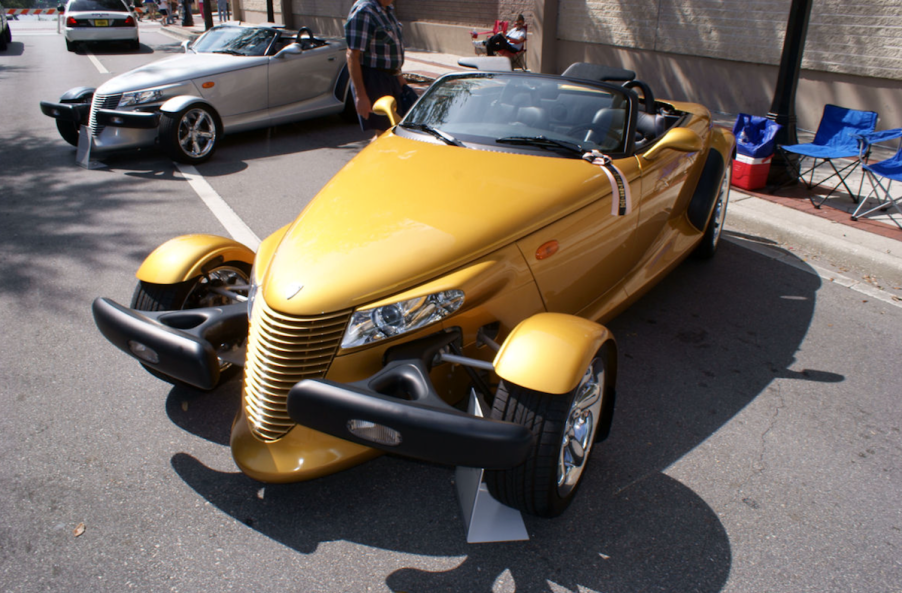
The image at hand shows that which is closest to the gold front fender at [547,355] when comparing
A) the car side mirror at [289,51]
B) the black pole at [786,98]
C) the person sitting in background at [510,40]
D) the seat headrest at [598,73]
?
the seat headrest at [598,73]

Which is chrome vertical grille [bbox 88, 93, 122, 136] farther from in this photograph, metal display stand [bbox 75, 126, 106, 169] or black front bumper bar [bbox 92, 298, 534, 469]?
black front bumper bar [bbox 92, 298, 534, 469]

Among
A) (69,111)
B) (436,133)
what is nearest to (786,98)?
(436,133)

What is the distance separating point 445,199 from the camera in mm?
3113

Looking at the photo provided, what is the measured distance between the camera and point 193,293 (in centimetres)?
347

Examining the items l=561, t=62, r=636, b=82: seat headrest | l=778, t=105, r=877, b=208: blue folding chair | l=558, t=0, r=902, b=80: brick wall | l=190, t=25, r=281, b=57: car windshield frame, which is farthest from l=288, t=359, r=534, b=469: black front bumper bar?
l=558, t=0, r=902, b=80: brick wall

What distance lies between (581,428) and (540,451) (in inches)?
17.4

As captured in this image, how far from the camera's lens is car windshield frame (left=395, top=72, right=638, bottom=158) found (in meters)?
3.70

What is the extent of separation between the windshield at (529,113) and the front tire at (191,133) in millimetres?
4502

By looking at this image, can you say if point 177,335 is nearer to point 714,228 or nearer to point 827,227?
point 714,228

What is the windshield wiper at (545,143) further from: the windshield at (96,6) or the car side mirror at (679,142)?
the windshield at (96,6)

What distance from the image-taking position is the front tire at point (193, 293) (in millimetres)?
3258

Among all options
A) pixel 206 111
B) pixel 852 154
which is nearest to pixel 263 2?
pixel 206 111

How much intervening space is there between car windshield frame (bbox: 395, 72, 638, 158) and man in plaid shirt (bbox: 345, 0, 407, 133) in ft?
6.75

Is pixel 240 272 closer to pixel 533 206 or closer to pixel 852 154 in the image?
pixel 533 206
